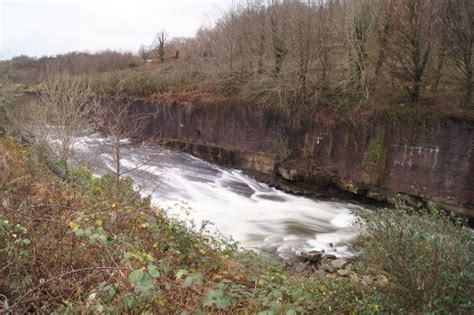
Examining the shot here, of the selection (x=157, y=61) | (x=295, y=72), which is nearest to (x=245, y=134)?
(x=295, y=72)

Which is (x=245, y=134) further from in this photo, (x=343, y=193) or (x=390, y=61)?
(x=390, y=61)

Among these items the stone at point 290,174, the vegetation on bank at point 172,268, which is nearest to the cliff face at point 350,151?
the stone at point 290,174

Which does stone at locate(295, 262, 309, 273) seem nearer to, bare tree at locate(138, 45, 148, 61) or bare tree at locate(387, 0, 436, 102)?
bare tree at locate(387, 0, 436, 102)

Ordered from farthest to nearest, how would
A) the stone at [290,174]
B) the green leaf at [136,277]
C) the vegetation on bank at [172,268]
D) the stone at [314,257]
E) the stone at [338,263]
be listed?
the stone at [290,174]
the stone at [314,257]
the stone at [338,263]
the vegetation on bank at [172,268]
the green leaf at [136,277]

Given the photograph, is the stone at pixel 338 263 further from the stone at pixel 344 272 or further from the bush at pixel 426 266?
the bush at pixel 426 266

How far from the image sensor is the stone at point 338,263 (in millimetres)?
9406

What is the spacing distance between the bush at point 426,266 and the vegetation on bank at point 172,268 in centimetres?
1

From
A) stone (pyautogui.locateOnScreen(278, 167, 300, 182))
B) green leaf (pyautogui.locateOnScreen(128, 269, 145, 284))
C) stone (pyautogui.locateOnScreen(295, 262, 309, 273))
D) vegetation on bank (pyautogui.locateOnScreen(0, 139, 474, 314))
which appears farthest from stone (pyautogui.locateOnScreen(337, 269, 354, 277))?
stone (pyautogui.locateOnScreen(278, 167, 300, 182))

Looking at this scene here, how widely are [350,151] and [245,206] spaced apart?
568cm

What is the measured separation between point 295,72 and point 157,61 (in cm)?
3517

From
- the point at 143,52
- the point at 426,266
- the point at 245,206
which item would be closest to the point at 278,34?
the point at 245,206

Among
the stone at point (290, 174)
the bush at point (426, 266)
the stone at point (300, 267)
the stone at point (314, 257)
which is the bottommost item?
the stone at point (300, 267)

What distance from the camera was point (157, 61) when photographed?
49.5 m

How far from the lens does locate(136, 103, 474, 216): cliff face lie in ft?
45.3
